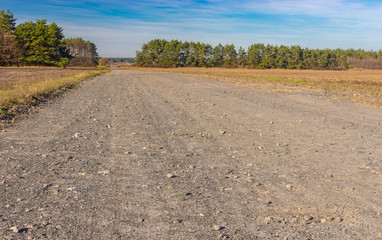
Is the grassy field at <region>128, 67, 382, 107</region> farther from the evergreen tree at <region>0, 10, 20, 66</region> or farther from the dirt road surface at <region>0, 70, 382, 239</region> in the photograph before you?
the evergreen tree at <region>0, 10, 20, 66</region>

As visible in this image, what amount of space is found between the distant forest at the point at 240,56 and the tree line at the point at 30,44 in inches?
2458

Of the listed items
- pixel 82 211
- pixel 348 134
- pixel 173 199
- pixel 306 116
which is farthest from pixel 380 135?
pixel 82 211

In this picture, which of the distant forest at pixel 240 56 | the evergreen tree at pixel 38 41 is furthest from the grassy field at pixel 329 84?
the distant forest at pixel 240 56

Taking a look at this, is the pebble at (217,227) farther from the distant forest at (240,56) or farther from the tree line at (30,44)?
the distant forest at (240,56)

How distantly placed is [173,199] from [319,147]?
3.87 meters

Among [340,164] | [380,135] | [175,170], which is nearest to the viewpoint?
[175,170]

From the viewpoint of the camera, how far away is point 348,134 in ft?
25.0

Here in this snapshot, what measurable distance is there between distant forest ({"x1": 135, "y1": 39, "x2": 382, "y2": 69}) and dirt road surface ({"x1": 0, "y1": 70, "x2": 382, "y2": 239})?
404 ft

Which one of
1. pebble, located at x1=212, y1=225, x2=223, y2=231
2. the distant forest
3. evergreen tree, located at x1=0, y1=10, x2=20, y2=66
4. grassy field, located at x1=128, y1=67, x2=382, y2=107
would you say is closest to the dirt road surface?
pebble, located at x1=212, y1=225, x2=223, y2=231

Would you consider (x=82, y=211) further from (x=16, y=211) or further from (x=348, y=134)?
(x=348, y=134)

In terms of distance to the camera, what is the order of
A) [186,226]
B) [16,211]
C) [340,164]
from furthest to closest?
[340,164] < [16,211] < [186,226]

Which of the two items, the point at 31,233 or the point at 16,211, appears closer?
the point at 31,233

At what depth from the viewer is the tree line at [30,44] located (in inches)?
2566

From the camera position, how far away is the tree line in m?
65.2
